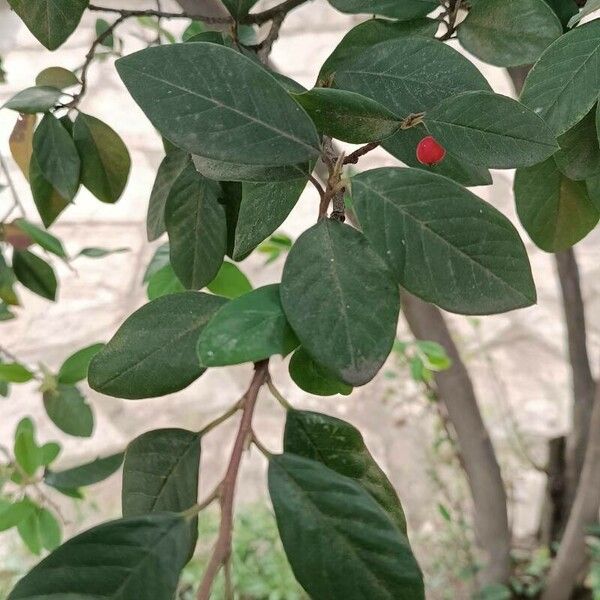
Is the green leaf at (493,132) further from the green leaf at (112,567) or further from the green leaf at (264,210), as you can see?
the green leaf at (112,567)

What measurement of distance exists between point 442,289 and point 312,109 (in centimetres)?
8

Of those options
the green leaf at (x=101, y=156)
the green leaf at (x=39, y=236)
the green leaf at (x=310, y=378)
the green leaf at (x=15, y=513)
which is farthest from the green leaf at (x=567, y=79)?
the green leaf at (x=15, y=513)

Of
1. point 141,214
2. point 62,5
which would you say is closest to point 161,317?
point 62,5

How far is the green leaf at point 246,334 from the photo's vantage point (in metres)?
0.25

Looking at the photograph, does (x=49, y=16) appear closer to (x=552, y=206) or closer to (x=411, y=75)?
(x=411, y=75)

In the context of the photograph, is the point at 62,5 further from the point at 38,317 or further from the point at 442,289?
the point at 38,317

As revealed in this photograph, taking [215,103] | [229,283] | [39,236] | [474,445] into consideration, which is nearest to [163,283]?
[229,283]

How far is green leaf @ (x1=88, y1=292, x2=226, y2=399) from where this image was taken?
11.2 inches

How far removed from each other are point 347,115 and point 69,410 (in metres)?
0.43

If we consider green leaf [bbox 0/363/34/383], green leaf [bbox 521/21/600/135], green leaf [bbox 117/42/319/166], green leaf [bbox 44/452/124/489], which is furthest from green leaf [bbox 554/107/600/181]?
green leaf [bbox 0/363/34/383]

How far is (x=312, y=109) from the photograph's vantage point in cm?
27

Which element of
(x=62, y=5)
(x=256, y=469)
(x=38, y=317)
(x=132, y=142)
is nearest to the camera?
(x=62, y=5)

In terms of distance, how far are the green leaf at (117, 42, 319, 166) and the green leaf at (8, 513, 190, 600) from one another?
13 centimetres

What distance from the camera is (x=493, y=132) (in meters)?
0.27
